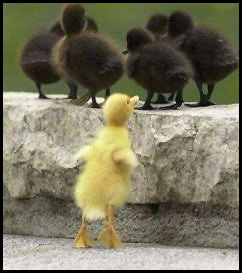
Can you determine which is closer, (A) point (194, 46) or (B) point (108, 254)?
(B) point (108, 254)

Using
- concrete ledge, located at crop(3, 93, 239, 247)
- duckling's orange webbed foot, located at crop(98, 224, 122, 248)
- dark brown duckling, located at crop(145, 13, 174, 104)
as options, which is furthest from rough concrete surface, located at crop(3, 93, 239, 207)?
dark brown duckling, located at crop(145, 13, 174, 104)

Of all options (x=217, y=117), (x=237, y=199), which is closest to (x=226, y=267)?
(x=237, y=199)

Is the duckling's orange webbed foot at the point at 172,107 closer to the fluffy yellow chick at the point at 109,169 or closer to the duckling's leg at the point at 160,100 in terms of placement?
the duckling's leg at the point at 160,100

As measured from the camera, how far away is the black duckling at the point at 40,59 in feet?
13.2

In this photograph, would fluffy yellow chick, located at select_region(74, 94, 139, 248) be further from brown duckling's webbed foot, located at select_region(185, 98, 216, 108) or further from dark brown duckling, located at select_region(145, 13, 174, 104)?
dark brown duckling, located at select_region(145, 13, 174, 104)

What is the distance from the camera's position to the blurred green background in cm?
452

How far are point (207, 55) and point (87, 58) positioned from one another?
463mm

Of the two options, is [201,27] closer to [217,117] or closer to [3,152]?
[217,117]

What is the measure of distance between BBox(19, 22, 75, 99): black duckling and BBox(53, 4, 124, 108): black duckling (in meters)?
0.31

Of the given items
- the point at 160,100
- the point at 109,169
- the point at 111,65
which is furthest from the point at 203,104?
the point at 109,169

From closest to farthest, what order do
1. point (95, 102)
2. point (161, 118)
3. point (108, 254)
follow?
1. point (108, 254)
2. point (161, 118)
3. point (95, 102)

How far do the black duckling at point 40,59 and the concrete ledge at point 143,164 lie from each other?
188 mm

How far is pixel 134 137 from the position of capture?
3.47 m

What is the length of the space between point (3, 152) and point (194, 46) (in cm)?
83
